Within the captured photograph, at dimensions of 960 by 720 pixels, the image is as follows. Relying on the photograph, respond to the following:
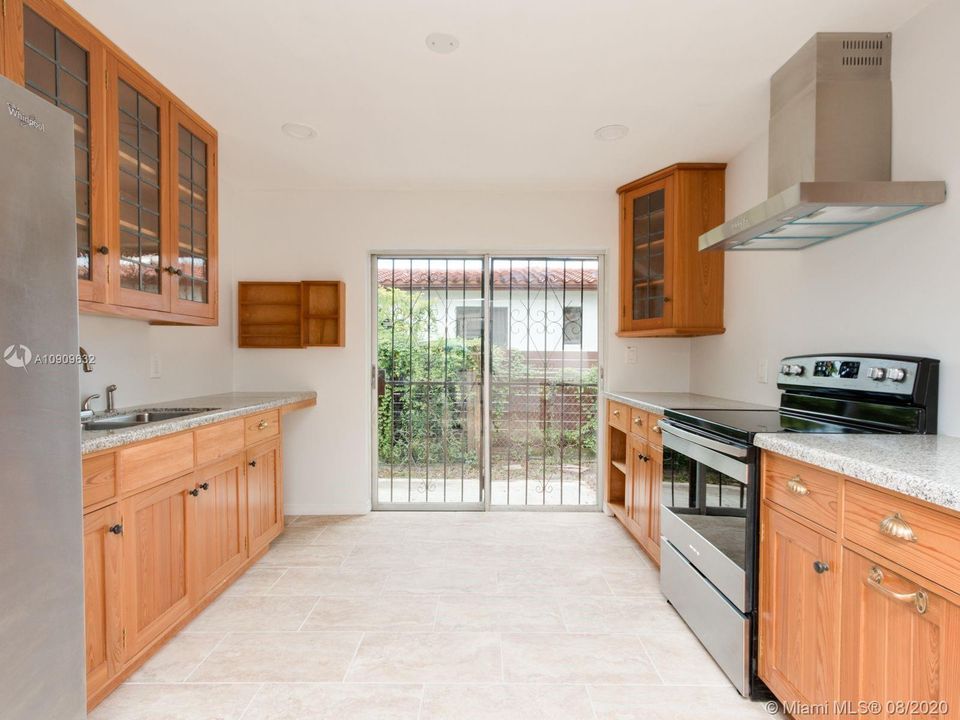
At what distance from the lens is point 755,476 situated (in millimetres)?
1678

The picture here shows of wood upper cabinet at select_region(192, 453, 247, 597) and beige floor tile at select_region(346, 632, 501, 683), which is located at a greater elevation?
wood upper cabinet at select_region(192, 453, 247, 597)

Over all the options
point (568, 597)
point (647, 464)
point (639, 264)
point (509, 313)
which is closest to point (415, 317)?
point (509, 313)

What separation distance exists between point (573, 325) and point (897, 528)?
280 cm

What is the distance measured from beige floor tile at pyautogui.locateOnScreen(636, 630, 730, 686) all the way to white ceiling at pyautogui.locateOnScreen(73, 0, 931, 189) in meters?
2.42

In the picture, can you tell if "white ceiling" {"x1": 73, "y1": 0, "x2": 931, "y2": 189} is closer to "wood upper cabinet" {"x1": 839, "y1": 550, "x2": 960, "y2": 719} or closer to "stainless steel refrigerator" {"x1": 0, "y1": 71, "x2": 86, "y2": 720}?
"stainless steel refrigerator" {"x1": 0, "y1": 71, "x2": 86, "y2": 720}

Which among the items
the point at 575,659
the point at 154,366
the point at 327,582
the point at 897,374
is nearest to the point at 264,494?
the point at 327,582

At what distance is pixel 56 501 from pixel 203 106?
6.86 ft

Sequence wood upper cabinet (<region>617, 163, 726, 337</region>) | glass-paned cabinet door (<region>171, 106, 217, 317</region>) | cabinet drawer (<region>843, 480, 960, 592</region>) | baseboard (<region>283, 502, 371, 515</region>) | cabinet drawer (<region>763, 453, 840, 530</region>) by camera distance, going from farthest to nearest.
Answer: baseboard (<region>283, 502, 371, 515</region>) < wood upper cabinet (<region>617, 163, 726, 337</region>) < glass-paned cabinet door (<region>171, 106, 217, 317</region>) < cabinet drawer (<region>763, 453, 840, 530</region>) < cabinet drawer (<region>843, 480, 960, 592</region>)

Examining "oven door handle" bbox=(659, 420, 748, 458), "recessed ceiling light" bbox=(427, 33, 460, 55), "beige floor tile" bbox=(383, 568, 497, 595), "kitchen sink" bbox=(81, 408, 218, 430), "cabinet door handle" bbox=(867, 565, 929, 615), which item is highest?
"recessed ceiling light" bbox=(427, 33, 460, 55)

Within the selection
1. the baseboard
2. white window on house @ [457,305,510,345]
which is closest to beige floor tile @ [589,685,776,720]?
the baseboard

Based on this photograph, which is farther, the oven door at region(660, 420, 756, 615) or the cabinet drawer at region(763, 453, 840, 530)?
the oven door at region(660, 420, 756, 615)

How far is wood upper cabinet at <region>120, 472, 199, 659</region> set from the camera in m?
1.77

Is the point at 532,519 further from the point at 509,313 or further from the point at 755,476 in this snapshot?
the point at 755,476

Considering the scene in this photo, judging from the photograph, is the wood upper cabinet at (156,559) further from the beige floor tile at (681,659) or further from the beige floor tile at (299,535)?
the beige floor tile at (681,659)
